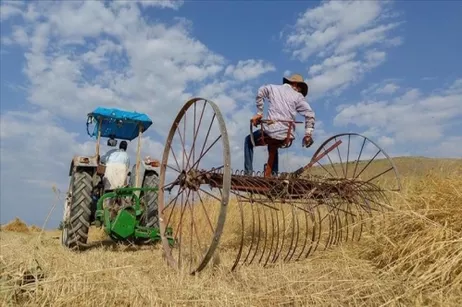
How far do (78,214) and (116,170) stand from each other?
0.86 meters

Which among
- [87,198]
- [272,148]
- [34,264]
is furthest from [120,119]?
[34,264]

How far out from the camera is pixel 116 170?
6.43m

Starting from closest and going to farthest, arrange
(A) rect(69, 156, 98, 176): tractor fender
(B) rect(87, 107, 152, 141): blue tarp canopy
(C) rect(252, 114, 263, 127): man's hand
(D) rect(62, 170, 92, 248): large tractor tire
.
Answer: (C) rect(252, 114, 263, 127): man's hand
(D) rect(62, 170, 92, 248): large tractor tire
(A) rect(69, 156, 98, 176): tractor fender
(B) rect(87, 107, 152, 141): blue tarp canopy

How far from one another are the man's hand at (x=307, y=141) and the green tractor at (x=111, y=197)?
6.21 ft

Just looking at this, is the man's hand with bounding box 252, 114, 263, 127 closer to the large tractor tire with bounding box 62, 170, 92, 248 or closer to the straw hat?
the straw hat

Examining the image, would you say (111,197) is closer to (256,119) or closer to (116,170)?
(116,170)

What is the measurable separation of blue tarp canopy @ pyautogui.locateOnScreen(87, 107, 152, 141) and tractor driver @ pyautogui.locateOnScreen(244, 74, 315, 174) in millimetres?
1972

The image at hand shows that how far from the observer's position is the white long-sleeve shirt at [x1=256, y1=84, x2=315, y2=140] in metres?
5.42

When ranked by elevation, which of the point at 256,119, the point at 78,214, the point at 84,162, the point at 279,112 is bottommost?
the point at 78,214

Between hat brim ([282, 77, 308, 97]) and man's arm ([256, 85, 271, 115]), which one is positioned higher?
hat brim ([282, 77, 308, 97])

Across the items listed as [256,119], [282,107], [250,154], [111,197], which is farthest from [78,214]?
[282,107]

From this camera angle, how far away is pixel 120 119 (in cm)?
672

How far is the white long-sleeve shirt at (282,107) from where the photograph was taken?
5418mm

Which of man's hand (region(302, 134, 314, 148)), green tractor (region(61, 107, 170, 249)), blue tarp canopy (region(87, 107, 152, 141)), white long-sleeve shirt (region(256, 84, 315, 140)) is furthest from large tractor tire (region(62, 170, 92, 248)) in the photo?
man's hand (region(302, 134, 314, 148))
